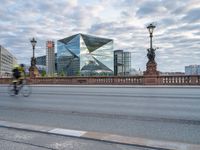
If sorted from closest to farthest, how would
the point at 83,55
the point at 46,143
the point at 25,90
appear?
1. the point at 46,143
2. the point at 25,90
3. the point at 83,55

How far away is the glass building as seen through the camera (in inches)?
4513

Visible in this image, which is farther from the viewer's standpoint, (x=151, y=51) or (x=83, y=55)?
(x=83, y=55)

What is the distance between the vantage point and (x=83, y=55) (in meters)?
117

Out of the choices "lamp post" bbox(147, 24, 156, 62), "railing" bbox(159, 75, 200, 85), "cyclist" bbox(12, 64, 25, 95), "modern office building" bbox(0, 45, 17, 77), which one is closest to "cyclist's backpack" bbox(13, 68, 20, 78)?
"cyclist" bbox(12, 64, 25, 95)

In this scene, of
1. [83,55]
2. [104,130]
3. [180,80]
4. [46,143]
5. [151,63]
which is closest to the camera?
[46,143]

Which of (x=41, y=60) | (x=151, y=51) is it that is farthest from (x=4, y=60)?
(x=151, y=51)

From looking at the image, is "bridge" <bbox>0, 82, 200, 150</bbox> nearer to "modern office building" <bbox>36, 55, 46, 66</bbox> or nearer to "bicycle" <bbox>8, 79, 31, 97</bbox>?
"bicycle" <bbox>8, 79, 31, 97</bbox>

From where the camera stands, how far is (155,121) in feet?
24.6

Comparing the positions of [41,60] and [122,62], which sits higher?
[41,60]

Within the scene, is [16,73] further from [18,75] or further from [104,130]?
[104,130]

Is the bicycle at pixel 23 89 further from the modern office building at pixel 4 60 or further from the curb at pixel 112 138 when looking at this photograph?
the modern office building at pixel 4 60

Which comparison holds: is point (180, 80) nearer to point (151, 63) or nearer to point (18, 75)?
point (151, 63)

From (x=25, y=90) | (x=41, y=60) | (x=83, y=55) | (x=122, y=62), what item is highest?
(x=83, y=55)

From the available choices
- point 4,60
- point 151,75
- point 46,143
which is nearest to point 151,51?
point 151,75
